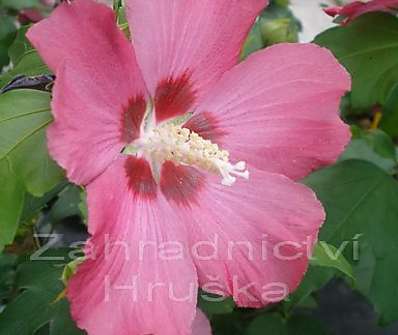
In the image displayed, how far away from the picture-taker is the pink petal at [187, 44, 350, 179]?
0.73m

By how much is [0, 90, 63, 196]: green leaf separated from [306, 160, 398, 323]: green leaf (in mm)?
469

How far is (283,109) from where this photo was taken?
0.74 metres

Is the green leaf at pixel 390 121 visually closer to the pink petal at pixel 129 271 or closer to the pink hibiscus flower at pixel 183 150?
the pink hibiscus flower at pixel 183 150

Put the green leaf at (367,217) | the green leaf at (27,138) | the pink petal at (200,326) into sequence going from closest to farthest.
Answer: the green leaf at (27,138), the pink petal at (200,326), the green leaf at (367,217)

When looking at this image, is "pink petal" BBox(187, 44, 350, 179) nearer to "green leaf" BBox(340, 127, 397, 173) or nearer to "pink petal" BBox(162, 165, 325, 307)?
"pink petal" BBox(162, 165, 325, 307)

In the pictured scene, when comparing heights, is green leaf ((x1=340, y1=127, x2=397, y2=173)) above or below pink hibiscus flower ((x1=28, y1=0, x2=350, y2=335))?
below

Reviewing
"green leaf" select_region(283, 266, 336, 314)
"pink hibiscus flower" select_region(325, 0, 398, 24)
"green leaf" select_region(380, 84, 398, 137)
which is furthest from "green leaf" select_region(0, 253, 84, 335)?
"green leaf" select_region(380, 84, 398, 137)

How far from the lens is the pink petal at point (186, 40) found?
664mm

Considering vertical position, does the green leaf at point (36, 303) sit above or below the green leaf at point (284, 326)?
above

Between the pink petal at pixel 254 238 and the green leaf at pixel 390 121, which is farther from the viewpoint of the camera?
the green leaf at pixel 390 121

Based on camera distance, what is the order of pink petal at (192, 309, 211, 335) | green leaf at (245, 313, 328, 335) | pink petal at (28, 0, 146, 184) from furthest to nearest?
green leaf at (245, 313, 328, 335)
pink petal at (192, 309, 211, 335)
pink petal at (28, 0, 146, 184)

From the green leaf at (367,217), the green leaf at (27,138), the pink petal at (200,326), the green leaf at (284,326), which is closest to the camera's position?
the green leaf at (27,138)

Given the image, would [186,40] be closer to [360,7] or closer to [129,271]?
[129,271]

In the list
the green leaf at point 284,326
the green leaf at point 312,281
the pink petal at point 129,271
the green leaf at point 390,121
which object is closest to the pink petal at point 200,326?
the pink petal at point 129,271
